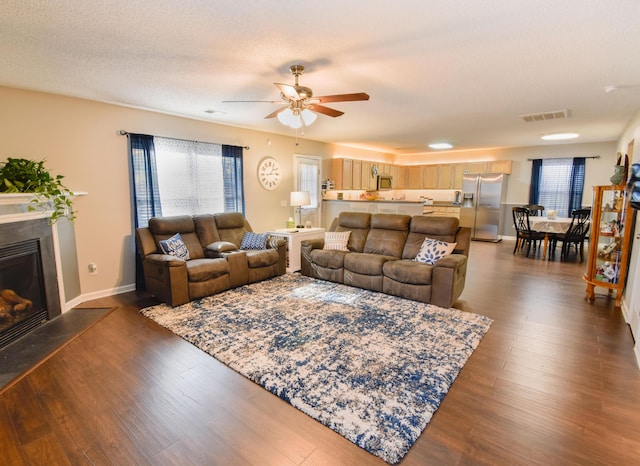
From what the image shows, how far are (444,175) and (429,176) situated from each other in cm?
43

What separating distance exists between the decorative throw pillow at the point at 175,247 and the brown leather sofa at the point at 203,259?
0.25 feet

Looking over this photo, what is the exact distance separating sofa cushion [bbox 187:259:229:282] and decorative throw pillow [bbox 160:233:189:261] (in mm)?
239

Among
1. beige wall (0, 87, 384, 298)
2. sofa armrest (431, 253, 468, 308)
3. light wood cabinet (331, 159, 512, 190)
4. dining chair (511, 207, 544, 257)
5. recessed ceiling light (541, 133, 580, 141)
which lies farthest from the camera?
light wood cabinet (331, 159, 512, 190)

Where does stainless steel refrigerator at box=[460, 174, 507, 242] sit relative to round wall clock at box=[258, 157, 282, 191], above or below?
below

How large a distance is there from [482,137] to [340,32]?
5.38m

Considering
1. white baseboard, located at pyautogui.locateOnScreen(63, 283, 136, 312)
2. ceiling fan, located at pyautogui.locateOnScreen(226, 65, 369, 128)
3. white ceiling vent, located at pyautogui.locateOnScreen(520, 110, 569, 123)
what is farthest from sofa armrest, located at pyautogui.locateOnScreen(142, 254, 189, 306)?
white ceiling vent, located at pyautogui.locateOnScreen(520, 110, 569, 123)


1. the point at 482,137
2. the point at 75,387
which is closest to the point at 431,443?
the point at 75,387

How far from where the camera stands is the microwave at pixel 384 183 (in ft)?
28.2

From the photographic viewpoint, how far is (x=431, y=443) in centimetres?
173

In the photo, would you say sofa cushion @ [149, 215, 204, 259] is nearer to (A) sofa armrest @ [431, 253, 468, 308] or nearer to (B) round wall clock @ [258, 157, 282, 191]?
(B) round wall clock @ [258, 157, 282, 191]

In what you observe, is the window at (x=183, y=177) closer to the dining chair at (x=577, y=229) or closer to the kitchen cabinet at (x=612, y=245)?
the kitchen cabinet at (x=612, y=245)

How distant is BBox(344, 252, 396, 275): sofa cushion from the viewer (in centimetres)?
409

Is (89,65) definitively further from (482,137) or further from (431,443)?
(482,137)

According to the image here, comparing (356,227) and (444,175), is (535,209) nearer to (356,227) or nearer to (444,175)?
(444,175)
